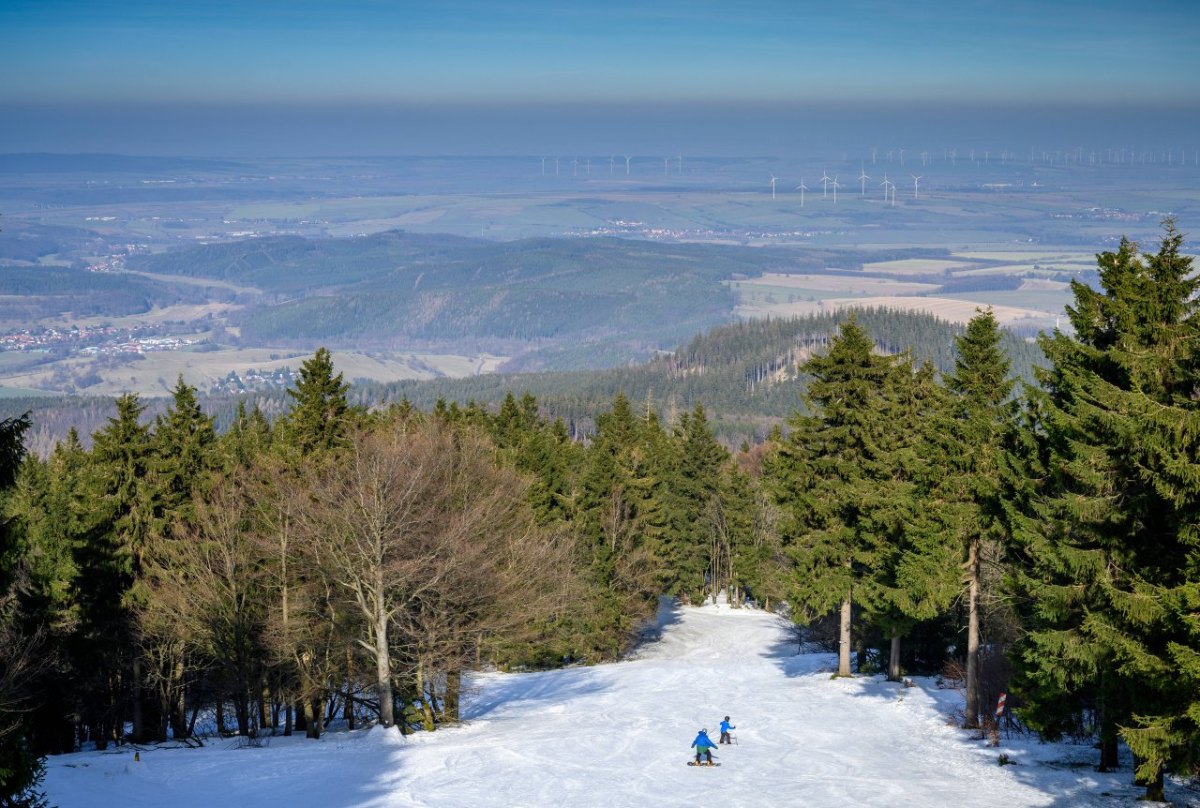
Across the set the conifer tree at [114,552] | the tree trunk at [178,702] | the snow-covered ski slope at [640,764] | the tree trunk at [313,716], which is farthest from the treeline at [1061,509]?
the conifer tree at [114,552]

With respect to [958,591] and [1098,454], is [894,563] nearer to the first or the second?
[958,591]

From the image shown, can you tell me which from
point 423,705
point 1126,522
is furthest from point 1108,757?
point 423,705

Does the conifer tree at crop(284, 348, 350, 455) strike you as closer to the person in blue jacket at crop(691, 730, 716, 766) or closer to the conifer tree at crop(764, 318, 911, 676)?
the conifer tree at crop(764, 318, 911, 676)

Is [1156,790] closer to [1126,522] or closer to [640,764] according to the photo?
[1126,522]

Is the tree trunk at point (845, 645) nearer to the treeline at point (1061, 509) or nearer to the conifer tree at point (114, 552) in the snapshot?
the treeline at point (1061, 509)

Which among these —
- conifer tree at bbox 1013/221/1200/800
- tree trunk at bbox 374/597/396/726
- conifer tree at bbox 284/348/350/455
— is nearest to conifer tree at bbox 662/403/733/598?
conifer tree at bbox 284/348/350/455

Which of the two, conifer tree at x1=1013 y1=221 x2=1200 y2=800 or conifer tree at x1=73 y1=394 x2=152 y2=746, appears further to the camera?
conifer tree at x1=73 y1=394 x2=152 y2=746
